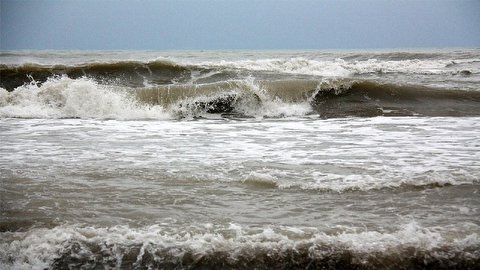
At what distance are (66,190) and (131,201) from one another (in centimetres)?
62

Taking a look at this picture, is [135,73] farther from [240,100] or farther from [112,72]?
[240,100]

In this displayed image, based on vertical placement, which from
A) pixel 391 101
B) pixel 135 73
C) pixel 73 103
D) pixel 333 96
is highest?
pixel 135 73

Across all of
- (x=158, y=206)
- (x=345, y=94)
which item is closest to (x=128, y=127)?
(x=158, y=206)

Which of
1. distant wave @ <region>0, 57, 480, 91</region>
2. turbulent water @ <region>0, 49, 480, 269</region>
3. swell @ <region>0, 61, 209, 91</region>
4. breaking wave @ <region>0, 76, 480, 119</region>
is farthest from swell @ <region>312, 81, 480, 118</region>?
swell @ <region>0, 61, 209, 91</region>

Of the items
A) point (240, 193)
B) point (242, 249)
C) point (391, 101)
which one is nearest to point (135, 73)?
point (391, 101)

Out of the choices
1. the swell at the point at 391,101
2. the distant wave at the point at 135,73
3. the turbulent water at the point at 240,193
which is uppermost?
the distant wave at the point at 135,73

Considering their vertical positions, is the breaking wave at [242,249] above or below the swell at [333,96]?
above

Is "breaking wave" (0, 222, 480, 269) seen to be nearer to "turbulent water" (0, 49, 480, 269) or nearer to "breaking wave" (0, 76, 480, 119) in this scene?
"turbulent water" (0, 49, 480, 269)

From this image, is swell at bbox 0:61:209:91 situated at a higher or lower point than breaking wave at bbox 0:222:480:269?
higher

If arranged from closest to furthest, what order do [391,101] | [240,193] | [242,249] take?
1. [242,249]
2. [240,193]
3. [391,101]

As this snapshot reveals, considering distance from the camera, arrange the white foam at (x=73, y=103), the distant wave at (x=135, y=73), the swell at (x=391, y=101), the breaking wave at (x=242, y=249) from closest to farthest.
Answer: the breaking wave at (x=242, y=249) → the white foam at (x=73, y=103) → the swell at (x=391, y=101) → the distant wave at (x=135, y=73)

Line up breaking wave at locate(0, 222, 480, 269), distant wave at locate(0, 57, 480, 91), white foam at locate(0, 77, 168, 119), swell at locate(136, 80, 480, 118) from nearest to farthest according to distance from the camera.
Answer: breaking wave at locate(0, 222, 480, 269) → white foam at locate(0, 77, 168, 119) → swell at locate(136, 80, 480, 118) → distant wave at locate(0, 57, 480, 91)

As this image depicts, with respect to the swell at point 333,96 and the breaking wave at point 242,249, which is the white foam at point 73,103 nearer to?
the swell at point 333,96

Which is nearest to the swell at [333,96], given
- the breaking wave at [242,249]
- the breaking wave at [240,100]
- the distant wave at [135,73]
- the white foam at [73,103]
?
the breaking wave at [240,100]
